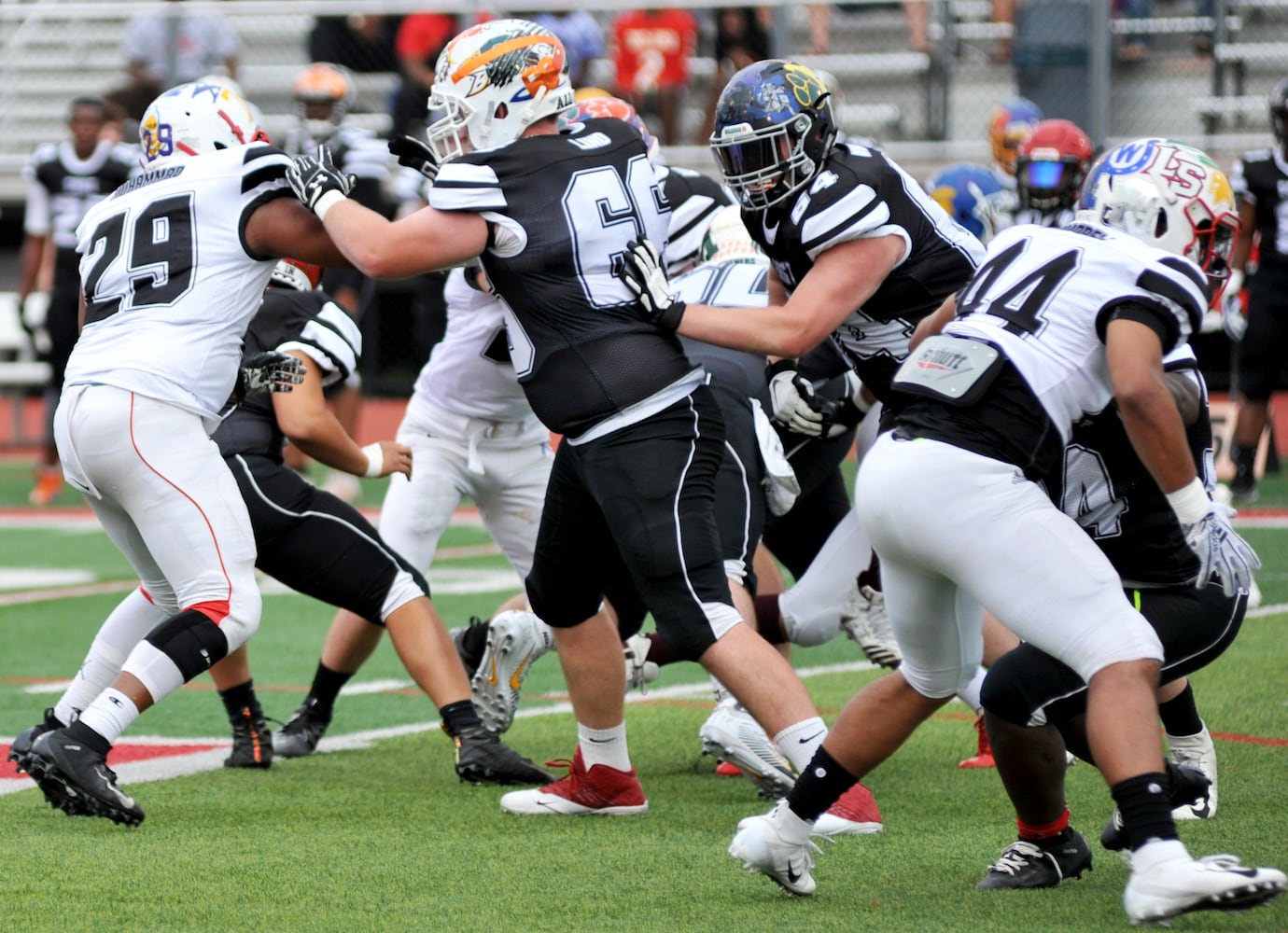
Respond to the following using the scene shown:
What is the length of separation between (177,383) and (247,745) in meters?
1.22

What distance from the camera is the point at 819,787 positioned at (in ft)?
12.2

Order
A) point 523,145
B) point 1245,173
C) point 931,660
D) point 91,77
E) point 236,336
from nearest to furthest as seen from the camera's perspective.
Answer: point 931,660, point 523,145, point 236,336, point 1245,173, point 91,77

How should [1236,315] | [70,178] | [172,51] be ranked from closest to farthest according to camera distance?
1. [1236,315]
2. [70,178]
3. [172,51]

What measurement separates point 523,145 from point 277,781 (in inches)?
73.8

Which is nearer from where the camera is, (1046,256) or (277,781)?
(1046,256)

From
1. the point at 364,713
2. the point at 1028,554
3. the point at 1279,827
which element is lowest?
the point at 364,713

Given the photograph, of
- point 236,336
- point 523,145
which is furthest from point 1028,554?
point 236,336

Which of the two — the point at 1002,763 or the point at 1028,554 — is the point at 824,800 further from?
the point at 1028,554

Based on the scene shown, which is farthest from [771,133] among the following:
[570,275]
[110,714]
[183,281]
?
[110,714]

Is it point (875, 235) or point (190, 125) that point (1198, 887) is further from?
point (190, 125)

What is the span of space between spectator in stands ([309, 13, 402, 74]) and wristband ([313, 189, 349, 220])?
10.5 metres

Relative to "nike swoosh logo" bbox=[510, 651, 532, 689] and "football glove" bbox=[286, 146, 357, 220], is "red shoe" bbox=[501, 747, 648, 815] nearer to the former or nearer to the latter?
"nike swoosh logo" bbox=[510, 651, 532, 689]

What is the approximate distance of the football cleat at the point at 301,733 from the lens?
5.44m

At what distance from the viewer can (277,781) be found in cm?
505
